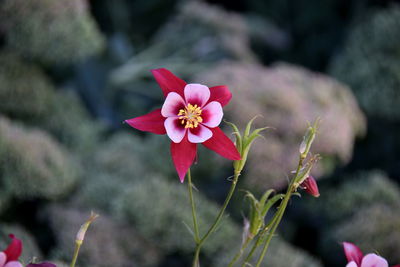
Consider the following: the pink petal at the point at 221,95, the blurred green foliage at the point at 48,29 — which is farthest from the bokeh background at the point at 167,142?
the pink petal at the point at 221,95

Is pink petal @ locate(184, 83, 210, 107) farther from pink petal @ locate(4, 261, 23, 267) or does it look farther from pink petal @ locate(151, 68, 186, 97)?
pink petal @ locate(4, 261, 23, 267)

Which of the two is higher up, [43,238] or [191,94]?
[191,94]

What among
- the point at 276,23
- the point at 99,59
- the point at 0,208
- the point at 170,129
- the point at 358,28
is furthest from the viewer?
the point at 276,23

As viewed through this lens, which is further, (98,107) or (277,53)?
(277,53)

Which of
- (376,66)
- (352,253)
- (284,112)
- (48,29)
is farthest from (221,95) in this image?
(376,66)

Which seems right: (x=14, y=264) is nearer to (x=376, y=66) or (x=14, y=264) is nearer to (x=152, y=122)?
(x=152, y=122)

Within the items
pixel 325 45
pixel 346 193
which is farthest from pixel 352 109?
pixel 325 45

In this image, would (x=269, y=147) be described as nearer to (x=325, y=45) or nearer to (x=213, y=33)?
(x=213, y=33)
